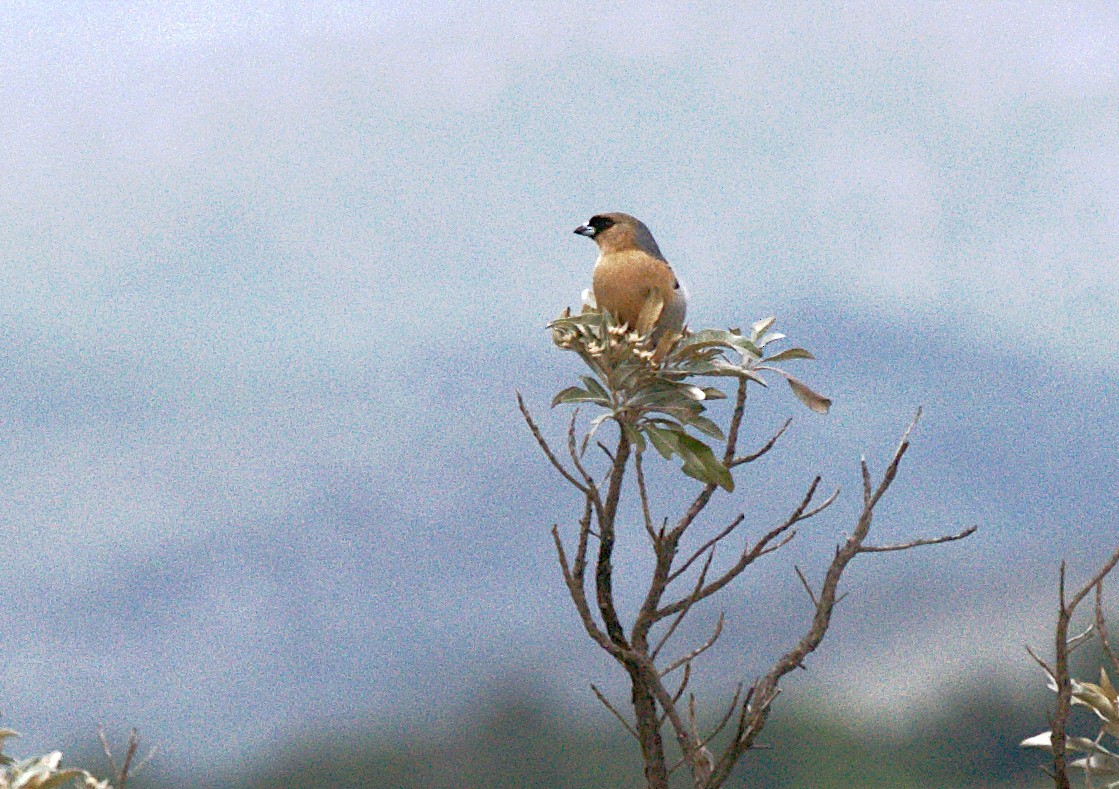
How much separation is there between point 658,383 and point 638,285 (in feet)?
1.16

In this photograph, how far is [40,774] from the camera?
11.5 feet

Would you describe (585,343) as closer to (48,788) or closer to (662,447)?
(662,447)

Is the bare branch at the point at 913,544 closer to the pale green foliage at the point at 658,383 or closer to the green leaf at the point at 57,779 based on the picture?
the pale green foliage at the point at 658,383

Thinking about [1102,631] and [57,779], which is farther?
[1102,631]

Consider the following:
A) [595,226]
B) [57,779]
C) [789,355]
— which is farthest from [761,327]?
[57,779]

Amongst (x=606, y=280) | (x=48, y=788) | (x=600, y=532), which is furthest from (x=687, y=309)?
(x=48, y=788)

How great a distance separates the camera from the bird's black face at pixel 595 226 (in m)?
4.51

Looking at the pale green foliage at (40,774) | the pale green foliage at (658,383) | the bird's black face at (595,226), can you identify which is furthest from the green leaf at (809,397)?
the pale green foliage at (40,774)

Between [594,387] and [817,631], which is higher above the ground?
[594,387]

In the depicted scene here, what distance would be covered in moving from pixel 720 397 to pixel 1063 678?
145 centimetres

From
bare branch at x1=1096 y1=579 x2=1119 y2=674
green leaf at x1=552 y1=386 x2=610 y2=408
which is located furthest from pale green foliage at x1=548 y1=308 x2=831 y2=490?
bare branch at x1=1096 y1=579 x2=1119 y2=674

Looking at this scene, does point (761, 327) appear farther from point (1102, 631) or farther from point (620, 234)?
point (1102, 631)

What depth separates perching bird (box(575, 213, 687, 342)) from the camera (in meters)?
4.20

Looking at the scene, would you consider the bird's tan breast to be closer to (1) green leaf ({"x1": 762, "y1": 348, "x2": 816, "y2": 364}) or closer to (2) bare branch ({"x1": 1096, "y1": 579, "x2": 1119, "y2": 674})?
(1) green leaf ({"x1": 762, "y1": 348, "x2": 816, "y2": 364})
